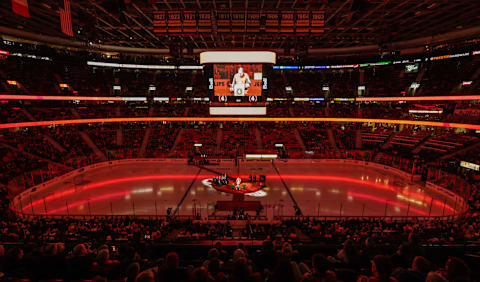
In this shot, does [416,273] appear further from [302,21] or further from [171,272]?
[302,21]

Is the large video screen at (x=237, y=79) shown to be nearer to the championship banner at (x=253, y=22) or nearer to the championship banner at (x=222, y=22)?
the championship banner at (x=222, y=22)

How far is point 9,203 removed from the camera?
1897 cm

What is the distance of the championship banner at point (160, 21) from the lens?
47.7 feet

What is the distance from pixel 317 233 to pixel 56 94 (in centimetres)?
3876

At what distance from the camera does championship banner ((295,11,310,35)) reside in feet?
46.2

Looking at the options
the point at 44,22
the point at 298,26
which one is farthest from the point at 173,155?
the point at 298,26

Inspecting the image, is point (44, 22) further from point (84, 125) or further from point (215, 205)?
point (215, 205)

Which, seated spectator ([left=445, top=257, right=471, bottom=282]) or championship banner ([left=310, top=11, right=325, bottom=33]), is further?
championship banner ([left=310, top=11, right=325, bottom=33])

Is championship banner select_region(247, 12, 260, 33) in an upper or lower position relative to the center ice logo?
upper

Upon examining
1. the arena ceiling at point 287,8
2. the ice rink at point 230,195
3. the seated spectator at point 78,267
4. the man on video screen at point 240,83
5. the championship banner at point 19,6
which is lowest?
the ice rink at point 230,195

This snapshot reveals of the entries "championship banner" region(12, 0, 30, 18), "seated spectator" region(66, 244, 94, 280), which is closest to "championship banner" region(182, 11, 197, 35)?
"championship banner" region(12, 0, 30, 18)

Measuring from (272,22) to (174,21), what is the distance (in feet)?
19.4

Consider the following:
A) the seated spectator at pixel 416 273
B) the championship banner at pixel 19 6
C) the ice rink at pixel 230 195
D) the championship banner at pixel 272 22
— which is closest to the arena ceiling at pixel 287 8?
the championship banner at pixel 272 22

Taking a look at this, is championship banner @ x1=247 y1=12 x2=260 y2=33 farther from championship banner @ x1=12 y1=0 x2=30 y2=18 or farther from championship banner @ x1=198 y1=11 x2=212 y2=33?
championship banner @ x1=12 y1=0 x2=30 y2=18
